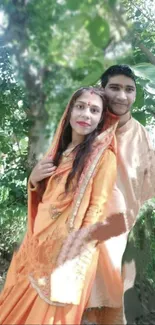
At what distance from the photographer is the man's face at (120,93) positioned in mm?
1480

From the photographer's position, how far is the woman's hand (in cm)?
145

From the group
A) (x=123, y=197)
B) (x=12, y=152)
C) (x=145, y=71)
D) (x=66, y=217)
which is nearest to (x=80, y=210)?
(x=66, y=217)

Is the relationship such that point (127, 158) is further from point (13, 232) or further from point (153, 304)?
point (13, 232)

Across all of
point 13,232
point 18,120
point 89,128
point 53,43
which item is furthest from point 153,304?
point 13,232

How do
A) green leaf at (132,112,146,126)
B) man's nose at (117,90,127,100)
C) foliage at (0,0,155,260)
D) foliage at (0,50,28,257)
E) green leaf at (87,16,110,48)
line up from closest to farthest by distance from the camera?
green leaf at (87,16,110,48)
foliage at (0,0,155,260)
man's nose at (117,90,127,100)
green leaf at (132,112,146,126)
foliage at (0,50,28,257)

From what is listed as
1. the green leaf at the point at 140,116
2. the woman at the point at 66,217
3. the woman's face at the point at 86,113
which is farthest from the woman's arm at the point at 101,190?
the green leaf at the point at 140,116

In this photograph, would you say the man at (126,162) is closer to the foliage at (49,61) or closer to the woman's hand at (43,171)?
the foliage at (49,61)

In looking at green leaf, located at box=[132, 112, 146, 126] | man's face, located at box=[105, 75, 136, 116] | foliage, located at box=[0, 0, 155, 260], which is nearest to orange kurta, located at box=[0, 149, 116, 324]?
man's face, located at box=[105, 75, 136, 116]

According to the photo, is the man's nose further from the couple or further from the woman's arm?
the woman's arm

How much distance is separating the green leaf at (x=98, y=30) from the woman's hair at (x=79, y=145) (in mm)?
293

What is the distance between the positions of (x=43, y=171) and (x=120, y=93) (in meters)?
0.32

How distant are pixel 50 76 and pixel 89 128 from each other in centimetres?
46

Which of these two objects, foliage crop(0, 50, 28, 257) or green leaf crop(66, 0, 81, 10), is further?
foliage crop(0, 50, 28, 257)

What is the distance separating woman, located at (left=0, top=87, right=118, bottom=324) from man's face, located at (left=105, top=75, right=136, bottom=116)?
4 cm
